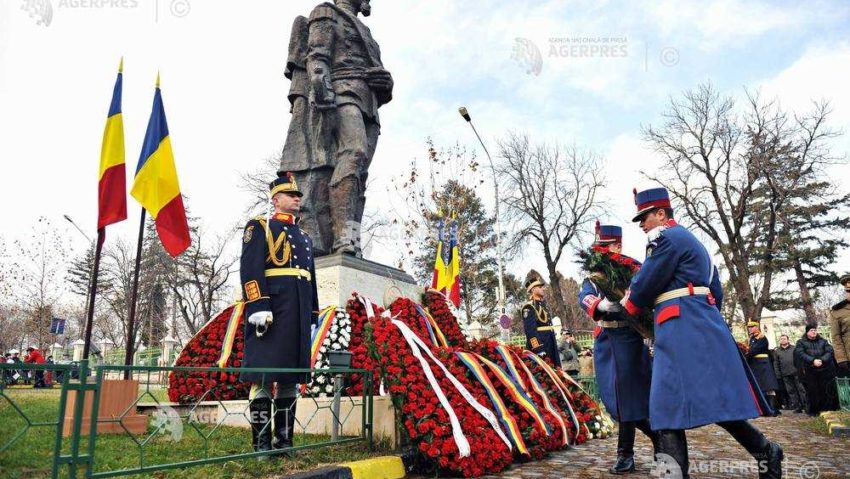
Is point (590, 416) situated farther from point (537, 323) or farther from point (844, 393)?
point (844, 393)

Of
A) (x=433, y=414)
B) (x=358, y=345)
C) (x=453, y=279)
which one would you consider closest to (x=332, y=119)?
(x=358, y=345)

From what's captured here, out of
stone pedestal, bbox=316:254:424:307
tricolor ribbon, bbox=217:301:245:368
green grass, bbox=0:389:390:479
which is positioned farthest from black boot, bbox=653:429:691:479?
stone pedestal, bbox=316:254:424:307

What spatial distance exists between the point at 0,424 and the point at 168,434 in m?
2.52

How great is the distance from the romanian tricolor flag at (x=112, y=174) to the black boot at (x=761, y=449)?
6920mm

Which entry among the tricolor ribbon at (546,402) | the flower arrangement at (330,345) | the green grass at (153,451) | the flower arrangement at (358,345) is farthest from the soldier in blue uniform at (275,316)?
the tricolor ribbon at (546,402)

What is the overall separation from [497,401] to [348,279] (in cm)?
247

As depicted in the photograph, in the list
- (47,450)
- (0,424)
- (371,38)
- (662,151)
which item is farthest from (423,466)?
(662,151)

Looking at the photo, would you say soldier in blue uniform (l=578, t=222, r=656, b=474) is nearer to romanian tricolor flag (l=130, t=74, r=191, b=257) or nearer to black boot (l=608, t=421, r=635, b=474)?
black boot (l=608, t=421, r=635, b=474)

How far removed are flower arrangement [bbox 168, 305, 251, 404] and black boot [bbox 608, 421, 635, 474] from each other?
3449 mm

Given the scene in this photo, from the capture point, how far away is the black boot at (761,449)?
3.40 m

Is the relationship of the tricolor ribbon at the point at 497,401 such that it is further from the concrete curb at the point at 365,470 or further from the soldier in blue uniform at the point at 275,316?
the soldier in blue uniform at the point at 275,316

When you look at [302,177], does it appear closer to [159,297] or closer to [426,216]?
[426,216]

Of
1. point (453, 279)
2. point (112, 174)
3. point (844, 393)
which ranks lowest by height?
point (844, 393)

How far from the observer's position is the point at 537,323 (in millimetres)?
9039
